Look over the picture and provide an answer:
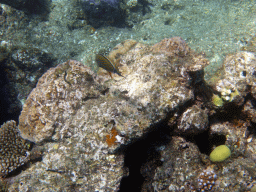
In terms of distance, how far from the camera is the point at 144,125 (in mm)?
2414

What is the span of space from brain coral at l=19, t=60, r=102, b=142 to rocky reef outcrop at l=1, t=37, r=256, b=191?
0.8 inches

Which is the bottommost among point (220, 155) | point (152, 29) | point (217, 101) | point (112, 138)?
point (220, 155)

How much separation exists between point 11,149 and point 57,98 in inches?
72.4

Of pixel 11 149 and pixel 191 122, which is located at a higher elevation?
pixel 191 122

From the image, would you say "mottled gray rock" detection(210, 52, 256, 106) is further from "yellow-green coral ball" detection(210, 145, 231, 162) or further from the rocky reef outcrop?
"yellow-green coral ball" detection(210, 145, 231, 162)

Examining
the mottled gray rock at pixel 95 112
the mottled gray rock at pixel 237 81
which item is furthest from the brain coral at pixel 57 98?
the mottled gray rock at pixel 237 81

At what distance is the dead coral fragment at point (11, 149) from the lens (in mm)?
3341

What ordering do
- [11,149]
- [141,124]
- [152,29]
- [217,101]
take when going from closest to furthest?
[141,124] < [217,101] < [11,149] < [152,29]

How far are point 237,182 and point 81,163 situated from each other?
251 centimetres

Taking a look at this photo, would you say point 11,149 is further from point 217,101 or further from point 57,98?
point 217,101

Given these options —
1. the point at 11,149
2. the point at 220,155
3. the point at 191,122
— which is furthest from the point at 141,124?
the point at 11,149

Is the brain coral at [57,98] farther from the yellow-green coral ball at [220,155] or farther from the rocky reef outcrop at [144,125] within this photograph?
the yellow-green coral ball at [220,155]

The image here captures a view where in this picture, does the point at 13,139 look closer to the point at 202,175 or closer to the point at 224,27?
the point at 202,175

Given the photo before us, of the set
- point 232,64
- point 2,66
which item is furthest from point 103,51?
point 232,64
